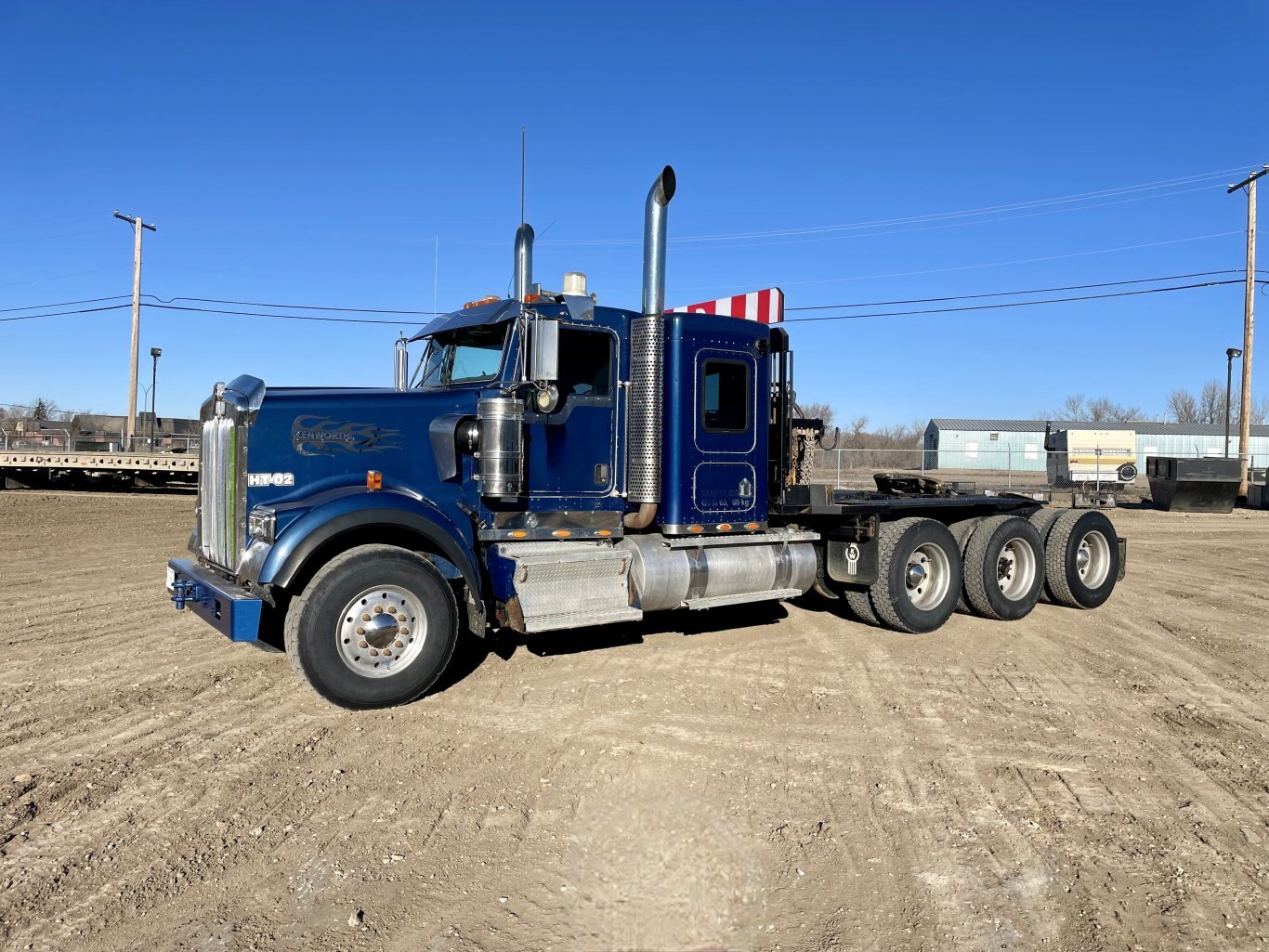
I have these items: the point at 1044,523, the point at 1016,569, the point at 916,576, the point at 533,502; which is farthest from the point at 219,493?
the point at 1044,523

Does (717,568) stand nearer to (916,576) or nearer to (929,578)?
(916,576)

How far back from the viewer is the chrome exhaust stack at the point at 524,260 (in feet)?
27.1

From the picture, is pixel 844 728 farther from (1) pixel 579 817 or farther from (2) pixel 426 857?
(2) pixel 426 857

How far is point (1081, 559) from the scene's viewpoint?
9.80 meters

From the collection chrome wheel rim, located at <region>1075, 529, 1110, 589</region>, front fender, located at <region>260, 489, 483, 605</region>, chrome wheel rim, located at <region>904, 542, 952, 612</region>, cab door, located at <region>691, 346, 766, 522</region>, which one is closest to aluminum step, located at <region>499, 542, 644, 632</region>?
front fender, located at <region>260, 489, 483, 605</region>

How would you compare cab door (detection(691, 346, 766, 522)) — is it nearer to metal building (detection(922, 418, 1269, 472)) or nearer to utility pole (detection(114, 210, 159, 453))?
utility pole (detection(114, 210, 159, 453))

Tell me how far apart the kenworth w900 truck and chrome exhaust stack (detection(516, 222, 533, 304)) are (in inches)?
1.4

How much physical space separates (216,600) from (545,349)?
106 inches

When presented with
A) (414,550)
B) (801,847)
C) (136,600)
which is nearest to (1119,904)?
(801,847)

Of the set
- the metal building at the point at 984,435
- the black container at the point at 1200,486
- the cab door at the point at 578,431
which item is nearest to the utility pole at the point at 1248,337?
the black container at the point at 1200,486

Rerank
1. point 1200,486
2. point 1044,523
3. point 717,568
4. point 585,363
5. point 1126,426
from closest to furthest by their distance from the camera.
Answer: point 585,363, point 717,568, point 1044,523, point 1200,486, point 1126,426

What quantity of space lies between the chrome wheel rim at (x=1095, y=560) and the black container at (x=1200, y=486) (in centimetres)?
1708

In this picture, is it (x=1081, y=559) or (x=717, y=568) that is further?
(x=1081, y=559)

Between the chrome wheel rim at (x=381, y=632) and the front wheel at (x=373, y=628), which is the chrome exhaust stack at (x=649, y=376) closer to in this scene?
the front wheel at (x=373, y=628)
